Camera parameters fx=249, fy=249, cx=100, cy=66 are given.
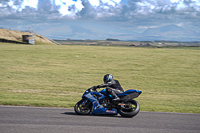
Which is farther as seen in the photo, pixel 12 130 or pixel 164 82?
pixel 164 82

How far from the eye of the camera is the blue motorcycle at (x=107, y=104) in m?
8.88

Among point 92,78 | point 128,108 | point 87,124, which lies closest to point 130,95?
point 128,108

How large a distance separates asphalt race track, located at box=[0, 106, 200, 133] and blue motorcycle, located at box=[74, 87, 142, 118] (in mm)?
426

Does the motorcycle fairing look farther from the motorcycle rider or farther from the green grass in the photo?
the green grass

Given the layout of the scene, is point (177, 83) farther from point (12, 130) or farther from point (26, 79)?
point (12, 130)

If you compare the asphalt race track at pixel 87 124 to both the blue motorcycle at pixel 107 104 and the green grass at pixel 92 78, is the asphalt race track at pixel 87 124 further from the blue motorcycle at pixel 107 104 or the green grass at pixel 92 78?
the green grass at pixel 92 78

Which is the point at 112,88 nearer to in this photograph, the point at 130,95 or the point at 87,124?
the point at 130,95

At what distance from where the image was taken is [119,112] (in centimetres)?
898

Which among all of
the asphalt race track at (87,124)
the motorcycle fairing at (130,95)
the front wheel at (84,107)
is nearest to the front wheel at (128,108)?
the motorcycle fairing at (130,95)

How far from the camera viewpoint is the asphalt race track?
6711mm

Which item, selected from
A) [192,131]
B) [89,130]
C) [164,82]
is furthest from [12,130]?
[164,82]

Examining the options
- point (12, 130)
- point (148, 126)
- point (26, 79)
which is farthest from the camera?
point (26, 79)

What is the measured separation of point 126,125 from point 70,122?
1702 mm

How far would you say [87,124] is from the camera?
7.41 metres
